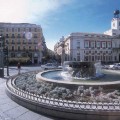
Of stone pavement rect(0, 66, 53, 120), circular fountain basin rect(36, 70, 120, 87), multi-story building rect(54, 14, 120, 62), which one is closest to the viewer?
stone pavement rect(0, 66, 53, 120)

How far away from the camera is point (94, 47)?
67.8m

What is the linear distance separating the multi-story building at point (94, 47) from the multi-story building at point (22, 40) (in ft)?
28.8

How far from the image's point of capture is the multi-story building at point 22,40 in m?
63.8

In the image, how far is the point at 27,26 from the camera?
64.1 meters

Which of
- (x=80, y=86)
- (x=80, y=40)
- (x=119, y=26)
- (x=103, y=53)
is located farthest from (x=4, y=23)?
(x=80, y=86)

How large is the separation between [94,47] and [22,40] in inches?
946

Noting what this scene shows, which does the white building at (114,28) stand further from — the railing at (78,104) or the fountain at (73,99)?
the railing at (78,104)

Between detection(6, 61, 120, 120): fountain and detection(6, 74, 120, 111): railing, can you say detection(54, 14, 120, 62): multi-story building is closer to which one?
detection(6, 61, 120, 120): fountain

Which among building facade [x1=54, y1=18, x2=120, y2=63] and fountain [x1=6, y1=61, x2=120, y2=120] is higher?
building facade [x1=54, y1=18, x2=120, y2=63]

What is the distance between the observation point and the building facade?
66562 mm

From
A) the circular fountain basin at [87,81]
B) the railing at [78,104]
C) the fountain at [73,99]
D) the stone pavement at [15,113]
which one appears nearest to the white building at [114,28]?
the circular fountain basin at [87,81]

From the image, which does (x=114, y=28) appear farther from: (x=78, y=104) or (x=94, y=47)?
(x=78, y=104)

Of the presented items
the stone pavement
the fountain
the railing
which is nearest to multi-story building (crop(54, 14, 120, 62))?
the fountain

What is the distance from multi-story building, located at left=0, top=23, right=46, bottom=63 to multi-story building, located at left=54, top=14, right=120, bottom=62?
8.78 meters
